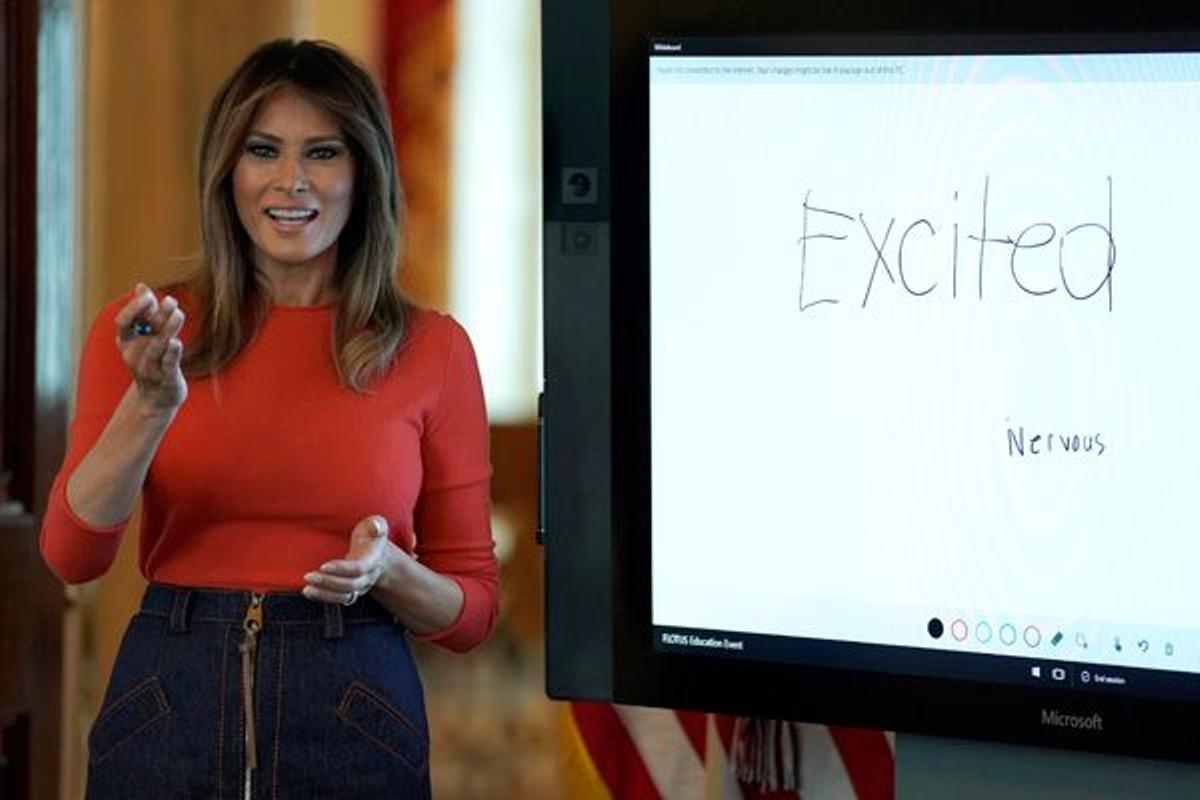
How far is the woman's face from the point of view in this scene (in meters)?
1.52

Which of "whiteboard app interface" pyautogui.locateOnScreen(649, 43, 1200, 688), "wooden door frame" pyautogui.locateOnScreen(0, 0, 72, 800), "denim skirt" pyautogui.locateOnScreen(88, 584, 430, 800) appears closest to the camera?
"whiteboard app interface" pyautogui.locateOnScreen(649, 43, 1200, 688)

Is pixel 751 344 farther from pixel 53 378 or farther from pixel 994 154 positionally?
pixel 53 378

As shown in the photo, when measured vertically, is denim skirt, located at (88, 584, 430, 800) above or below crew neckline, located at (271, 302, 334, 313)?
below

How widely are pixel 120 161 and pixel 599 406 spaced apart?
57.7 inches

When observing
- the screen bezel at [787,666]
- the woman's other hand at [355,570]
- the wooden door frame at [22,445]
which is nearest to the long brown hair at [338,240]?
the woman's other hand at [355,570]

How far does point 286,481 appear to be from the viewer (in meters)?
1.49

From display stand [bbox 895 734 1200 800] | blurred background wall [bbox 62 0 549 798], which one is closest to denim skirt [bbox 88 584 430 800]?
display stand [bbox 895 734 1200 800]

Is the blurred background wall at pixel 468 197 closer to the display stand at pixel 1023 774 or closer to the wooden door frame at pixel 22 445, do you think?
the wooden door frame at pixel 22 445

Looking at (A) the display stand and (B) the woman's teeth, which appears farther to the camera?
(B) the woman's teeth

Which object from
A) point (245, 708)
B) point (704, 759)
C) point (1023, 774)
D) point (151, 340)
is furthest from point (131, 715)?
point (704, 759)

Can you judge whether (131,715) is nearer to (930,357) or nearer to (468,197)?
(930,357)

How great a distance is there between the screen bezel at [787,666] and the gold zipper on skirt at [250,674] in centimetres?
40

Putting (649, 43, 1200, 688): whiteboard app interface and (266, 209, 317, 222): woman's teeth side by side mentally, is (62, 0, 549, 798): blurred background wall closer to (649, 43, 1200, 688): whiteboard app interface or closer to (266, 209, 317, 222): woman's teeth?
(266, 209, 317, 222): woman's teeth

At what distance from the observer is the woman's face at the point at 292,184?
152 cm
